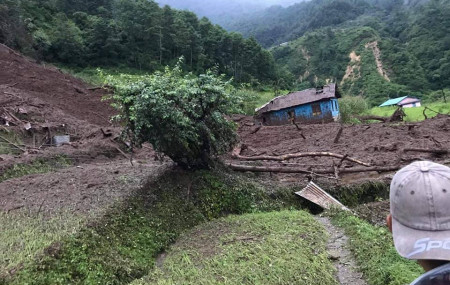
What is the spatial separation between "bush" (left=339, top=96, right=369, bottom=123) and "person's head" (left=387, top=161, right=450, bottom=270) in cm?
3388

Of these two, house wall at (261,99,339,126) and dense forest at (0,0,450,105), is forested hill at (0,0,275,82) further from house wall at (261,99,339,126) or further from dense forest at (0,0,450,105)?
house wall at (261,99,339,126)

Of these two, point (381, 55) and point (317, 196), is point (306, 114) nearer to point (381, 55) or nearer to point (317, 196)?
point (317, 196)

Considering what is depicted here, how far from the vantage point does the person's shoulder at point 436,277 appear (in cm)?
172

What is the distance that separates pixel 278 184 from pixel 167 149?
12.4ft

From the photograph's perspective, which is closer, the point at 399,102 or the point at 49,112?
the point at 49,112

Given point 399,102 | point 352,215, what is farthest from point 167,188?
point 399,102

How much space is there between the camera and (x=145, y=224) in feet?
26.0

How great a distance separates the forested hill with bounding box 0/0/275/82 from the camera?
42719 millimetres

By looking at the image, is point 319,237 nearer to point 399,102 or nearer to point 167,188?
point 167,188

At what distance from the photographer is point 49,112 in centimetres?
1881

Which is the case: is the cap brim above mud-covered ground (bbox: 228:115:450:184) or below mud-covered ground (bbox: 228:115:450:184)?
above

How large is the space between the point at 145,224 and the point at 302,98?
97.5ft

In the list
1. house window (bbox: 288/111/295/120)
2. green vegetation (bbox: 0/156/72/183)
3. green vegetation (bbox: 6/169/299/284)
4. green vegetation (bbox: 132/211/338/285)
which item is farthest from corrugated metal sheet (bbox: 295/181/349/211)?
house window (bbox: 288/111/295/120)

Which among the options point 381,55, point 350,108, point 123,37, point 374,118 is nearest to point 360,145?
point 374,118
